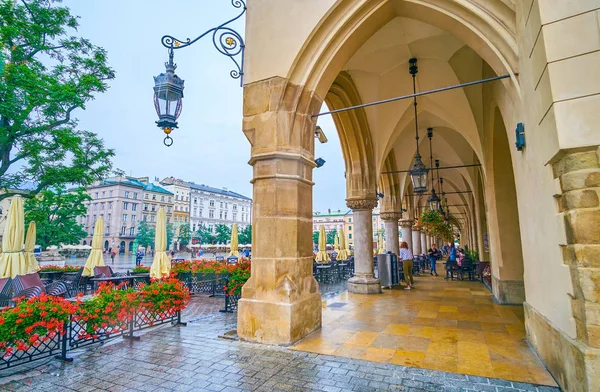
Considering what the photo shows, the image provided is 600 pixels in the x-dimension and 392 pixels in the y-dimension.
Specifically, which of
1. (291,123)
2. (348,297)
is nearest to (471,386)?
(291,123)

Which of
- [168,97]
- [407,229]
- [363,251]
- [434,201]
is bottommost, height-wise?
[363,251]

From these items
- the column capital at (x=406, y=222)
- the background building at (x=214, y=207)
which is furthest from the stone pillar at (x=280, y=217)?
the background building at (x=214, y=207)

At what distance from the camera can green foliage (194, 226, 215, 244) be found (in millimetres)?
64694

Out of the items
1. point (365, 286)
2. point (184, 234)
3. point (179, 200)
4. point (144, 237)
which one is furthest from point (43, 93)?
point (179, 200)

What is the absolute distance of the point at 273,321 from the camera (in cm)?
436

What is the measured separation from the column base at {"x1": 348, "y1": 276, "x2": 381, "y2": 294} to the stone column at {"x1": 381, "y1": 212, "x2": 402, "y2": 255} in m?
3.77

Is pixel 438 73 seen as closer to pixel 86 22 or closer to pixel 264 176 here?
pixel 264 176

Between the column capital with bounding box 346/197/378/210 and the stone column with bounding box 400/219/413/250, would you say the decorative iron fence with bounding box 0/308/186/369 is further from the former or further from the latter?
the stone column with bounding box 400/219/413/250

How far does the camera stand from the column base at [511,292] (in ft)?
22.4

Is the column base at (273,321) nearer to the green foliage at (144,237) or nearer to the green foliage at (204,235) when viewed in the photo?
the green foliage at (144,237)

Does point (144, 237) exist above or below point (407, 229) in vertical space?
above

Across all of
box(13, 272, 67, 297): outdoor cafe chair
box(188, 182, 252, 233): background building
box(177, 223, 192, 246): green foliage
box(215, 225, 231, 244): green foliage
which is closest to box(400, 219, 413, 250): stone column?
box(13, 272, 67, 297): outdoor cafe chair

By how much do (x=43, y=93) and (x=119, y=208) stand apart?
5225cm

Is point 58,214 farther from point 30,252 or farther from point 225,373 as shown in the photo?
point 225,373
